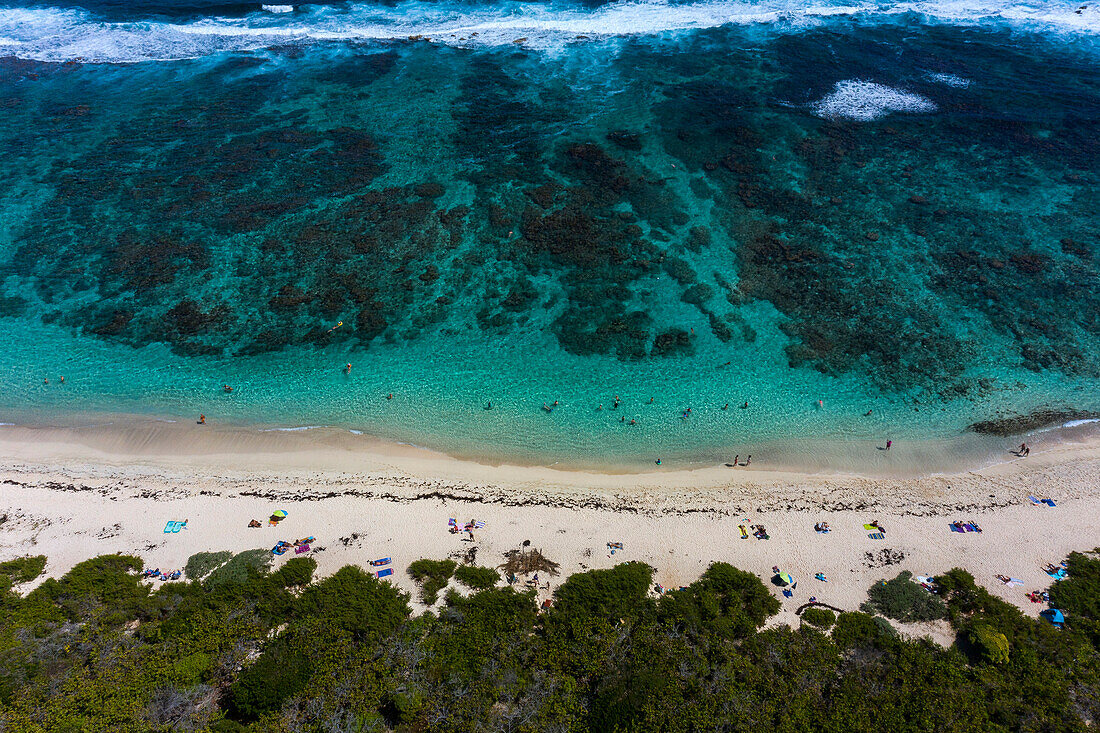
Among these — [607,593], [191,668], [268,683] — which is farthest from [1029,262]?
[191,668]

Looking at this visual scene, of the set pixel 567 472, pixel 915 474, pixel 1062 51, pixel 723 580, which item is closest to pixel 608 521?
pixel 567 472

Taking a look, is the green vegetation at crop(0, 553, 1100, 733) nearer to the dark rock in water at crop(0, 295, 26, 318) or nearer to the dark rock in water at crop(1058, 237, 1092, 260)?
the dark rock in water at crop(0, 295, 26, 318)

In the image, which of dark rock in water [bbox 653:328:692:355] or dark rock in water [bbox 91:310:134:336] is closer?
dark rock in water [bbox 653:328:692:355]

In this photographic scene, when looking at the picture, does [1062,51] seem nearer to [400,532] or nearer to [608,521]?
[608,521]

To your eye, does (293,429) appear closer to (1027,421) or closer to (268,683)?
(268,683)

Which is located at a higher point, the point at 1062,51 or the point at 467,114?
the point at 1062,51

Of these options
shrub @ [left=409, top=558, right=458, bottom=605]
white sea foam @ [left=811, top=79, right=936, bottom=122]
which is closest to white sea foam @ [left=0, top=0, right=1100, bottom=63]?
white sea foam @ [left=811, top=79, right=936, bottom=122]
